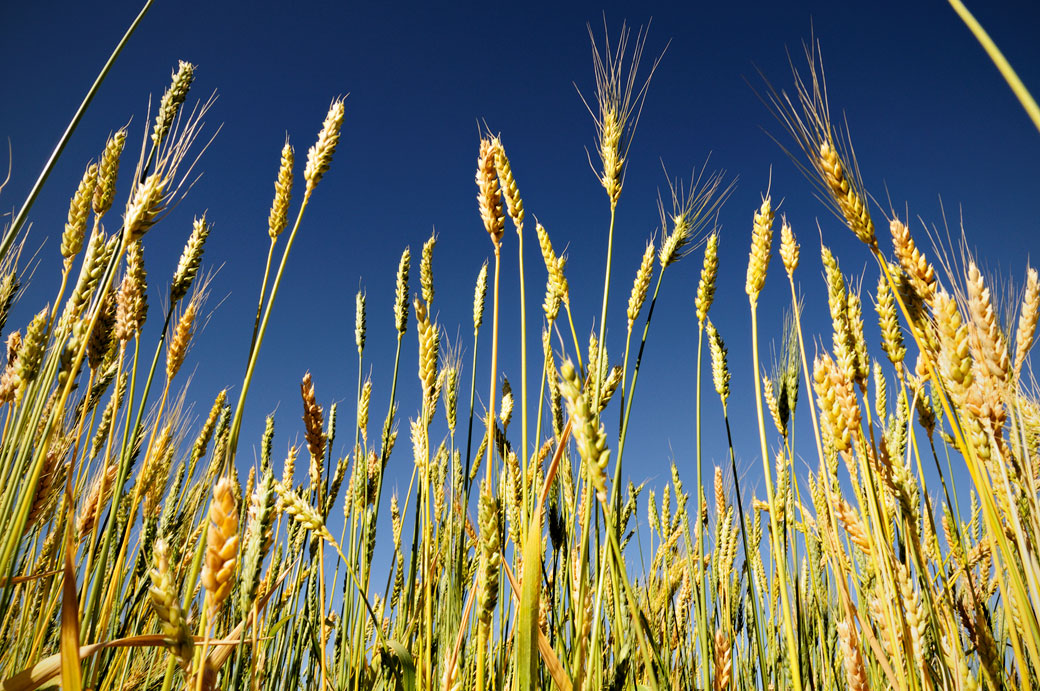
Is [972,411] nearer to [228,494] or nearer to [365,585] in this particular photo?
[228,494]

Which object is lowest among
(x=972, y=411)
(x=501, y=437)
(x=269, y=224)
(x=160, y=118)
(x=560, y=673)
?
(x=560, y=673)

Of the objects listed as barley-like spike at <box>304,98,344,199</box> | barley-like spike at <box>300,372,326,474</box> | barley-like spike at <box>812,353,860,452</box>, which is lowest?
barley-like spike at <box>812,353,860,452</box>

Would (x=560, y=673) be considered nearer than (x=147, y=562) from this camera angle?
Yes

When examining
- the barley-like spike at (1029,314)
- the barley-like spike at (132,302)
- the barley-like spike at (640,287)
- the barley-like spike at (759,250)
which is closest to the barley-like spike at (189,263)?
the barley-like spike at (132,302)

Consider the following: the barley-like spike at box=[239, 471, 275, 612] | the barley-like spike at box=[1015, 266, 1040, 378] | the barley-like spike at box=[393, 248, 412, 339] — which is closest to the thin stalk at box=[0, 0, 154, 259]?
the barley-like spike at box=[239, 471, 275, 612]

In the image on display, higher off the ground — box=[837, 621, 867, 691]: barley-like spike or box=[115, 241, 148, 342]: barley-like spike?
box=[115, 241, 148, 342]: barley-like spike

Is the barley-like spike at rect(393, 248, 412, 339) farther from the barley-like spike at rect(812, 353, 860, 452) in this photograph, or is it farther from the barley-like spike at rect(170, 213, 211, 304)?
the barley-like spike at rect(812, 353, 860, 452)

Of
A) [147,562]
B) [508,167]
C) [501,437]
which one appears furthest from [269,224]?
[147,562]

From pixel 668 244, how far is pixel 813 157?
45 centimetres

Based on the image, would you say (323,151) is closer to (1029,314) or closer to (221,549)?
(221,549)

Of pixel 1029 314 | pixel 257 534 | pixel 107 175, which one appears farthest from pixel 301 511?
pixel 1029 314

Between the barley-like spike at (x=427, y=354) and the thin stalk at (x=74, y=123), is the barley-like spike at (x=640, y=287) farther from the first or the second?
the thin stalk at (x=74, y=123)

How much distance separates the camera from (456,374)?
262 cm

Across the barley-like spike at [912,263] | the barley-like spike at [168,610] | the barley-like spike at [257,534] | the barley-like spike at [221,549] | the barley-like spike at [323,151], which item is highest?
the barley-like spike at [323,151]
